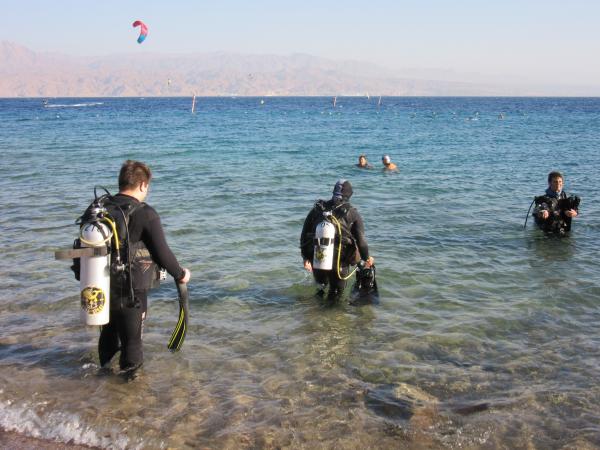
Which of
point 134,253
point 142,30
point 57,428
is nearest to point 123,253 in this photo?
point 134,253

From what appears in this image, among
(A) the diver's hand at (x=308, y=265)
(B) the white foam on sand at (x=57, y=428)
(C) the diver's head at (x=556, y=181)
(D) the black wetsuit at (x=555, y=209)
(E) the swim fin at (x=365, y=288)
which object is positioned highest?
(C) the diver's head at (x=556, y=181)

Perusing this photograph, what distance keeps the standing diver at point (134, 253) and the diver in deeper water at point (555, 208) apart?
7.90 metres

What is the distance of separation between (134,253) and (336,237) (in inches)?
106

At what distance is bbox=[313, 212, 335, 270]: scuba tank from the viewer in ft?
22.0

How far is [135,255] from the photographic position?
4.98 meters

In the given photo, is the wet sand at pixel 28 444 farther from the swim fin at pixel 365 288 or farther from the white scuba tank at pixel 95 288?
the swim fin at pixel 365 288

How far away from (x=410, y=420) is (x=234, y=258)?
5629 millimetres

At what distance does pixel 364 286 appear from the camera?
8102 mm

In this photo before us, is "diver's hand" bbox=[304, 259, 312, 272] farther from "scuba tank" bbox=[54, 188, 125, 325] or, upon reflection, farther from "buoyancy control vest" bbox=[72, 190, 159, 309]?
"scuba tank" bbox=[54, 188, 125, 325]

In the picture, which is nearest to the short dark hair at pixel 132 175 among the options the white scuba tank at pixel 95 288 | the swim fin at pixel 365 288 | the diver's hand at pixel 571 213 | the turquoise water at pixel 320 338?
the white scuba tank at pixel 95 288

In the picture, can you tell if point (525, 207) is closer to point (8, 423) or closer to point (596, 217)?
point (596, 217)

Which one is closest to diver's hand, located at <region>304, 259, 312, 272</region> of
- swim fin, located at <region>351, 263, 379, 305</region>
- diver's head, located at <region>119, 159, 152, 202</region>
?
swim fin, located at <region>351, 263, 379, 305</region>

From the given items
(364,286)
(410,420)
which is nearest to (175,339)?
(410,420)

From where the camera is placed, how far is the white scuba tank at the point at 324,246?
6714 mm
